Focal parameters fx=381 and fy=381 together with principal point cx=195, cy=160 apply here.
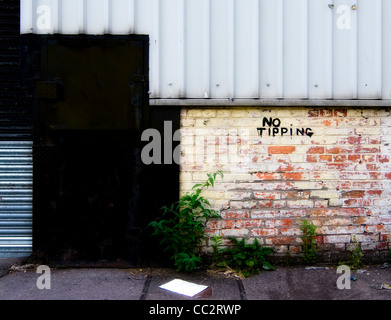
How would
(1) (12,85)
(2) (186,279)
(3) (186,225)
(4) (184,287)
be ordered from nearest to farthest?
1. (4) (184,287)
2. (2) (186,279)
3. (3) (186,225)
4. (1) (12,85)

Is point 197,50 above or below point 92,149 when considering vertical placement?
above

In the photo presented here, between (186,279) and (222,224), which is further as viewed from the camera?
(222,224)

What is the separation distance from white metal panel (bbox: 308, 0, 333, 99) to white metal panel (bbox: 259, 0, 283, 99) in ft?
1.01

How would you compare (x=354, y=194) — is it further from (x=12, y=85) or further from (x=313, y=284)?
(x=12, y=85)

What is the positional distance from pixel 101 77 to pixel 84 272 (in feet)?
6.34

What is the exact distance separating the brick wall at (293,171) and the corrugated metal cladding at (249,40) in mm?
254

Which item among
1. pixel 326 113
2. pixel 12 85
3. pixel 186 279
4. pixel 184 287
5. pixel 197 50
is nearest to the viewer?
pixel 184 287

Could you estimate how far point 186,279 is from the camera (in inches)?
141

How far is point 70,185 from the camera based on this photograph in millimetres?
3838

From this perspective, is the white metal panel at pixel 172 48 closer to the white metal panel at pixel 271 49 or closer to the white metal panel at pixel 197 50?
the white metal panel at pixel 197 50

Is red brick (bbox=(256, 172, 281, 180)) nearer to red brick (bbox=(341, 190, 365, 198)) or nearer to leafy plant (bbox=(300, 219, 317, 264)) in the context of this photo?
leafy plant (bbox=(300, 219, 317, 264))

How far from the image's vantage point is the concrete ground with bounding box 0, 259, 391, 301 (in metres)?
3.20

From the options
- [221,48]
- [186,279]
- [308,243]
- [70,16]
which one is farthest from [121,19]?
[308,243]

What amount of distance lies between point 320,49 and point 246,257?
224cm
